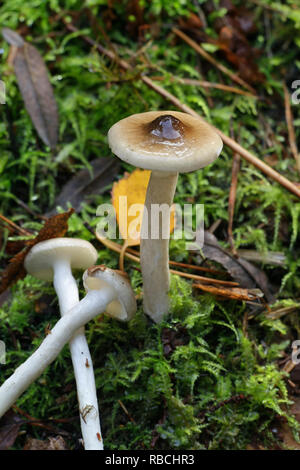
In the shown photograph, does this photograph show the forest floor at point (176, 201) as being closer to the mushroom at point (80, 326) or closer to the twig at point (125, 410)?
the twig at point (125, 410)

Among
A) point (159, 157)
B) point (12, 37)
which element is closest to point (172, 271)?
point (159, 157)

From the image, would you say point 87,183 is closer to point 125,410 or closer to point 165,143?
point 165,143

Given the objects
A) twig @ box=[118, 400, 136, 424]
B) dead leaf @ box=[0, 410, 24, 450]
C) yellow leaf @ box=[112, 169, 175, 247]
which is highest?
yellow leaf @ box=[112, 169, 175, 247]

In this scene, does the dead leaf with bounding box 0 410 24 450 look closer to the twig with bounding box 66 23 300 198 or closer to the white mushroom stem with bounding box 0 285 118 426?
the white mushroom stem with bounding box 0 285 118 426

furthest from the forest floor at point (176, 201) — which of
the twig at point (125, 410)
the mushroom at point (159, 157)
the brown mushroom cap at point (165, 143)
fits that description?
the brown mushroom cap at point (165, 143)

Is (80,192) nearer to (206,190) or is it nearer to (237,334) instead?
(206,190)

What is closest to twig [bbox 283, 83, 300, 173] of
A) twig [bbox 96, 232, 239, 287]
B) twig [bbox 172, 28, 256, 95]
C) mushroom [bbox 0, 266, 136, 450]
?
twig [bbox 172, 28, 256, 95]
